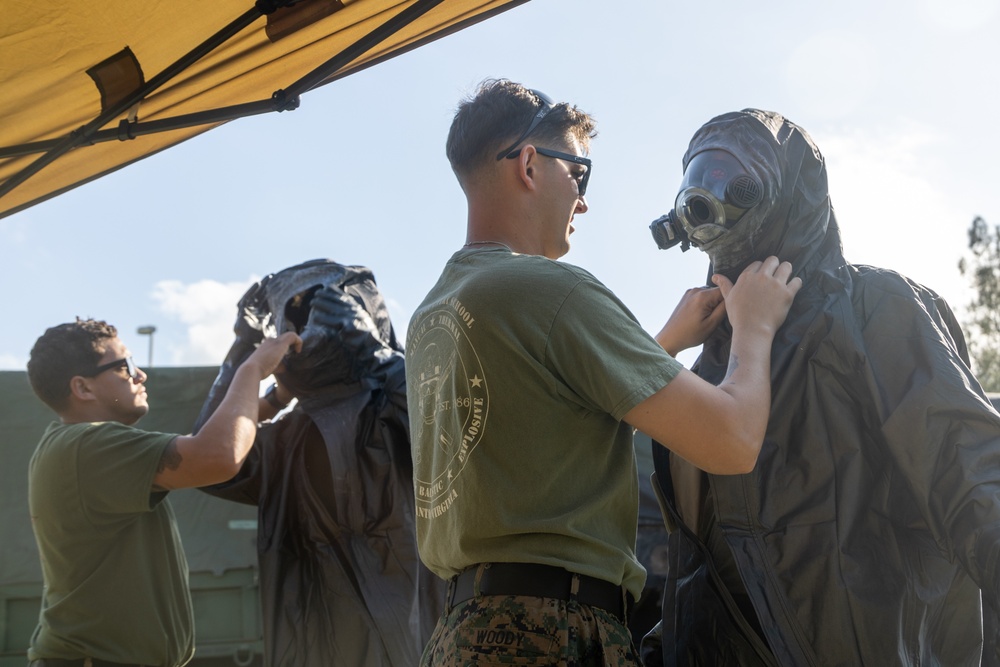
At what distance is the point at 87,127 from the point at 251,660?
4.02 metres

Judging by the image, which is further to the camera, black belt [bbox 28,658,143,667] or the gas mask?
black belt [bbox 28,658,143,667]

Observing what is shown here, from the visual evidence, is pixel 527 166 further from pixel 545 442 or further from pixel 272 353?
pixel 272 353

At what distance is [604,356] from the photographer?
188 cm

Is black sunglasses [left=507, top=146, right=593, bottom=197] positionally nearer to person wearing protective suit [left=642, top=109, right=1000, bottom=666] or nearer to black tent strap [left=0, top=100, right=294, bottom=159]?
person wearing protective suit [left=642, top=109, right=1000, bottom=666]

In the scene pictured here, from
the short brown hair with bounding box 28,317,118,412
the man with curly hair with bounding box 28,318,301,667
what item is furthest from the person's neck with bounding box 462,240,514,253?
the short brown hair with bounding box 28,317,118,412

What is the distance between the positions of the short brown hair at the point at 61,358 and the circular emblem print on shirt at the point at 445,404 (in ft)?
6.84

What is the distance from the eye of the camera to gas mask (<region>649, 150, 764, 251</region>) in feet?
7.98

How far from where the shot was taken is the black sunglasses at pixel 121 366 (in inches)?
151

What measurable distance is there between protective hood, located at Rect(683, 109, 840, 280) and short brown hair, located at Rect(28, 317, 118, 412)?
233cm

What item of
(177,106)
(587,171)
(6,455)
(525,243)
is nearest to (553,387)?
(525,243)

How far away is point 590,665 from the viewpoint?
72.7 inches

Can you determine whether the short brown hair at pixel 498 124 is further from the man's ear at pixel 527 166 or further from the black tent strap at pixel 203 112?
the black tent strap at pixel 203 112

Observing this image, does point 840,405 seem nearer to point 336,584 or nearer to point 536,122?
point 536,122

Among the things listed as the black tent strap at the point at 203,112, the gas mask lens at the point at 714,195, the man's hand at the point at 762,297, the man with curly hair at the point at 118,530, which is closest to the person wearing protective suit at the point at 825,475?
the gas mask lens at the point at 714,195
